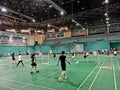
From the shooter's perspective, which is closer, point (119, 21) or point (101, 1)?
point (101, 1)

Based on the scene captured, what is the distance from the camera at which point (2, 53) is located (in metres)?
45.1

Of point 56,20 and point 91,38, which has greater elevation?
point 56,20

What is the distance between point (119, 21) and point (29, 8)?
32.2m

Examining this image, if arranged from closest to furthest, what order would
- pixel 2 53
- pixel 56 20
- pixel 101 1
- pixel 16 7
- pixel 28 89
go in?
pixel 28 89, pixel 101 1, pixel 16 7, pixel 56 20, pixel 2 53

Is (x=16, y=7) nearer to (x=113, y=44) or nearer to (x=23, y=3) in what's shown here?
(x=23, y=3)

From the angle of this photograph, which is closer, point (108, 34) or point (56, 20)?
point (56, 20)

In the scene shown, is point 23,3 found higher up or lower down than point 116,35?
higher up

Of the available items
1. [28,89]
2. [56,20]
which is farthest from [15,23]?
[28,89]

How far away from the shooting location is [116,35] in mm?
43031

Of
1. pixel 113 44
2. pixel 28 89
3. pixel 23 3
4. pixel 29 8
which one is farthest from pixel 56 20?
pixel 28 89

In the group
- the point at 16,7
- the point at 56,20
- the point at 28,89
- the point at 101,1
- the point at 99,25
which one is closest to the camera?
the point at 28,89

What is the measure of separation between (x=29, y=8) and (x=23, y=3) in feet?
10.2

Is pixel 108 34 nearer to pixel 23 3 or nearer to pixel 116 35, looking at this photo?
pixel 116 35

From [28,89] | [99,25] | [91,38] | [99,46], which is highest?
[99,25]
